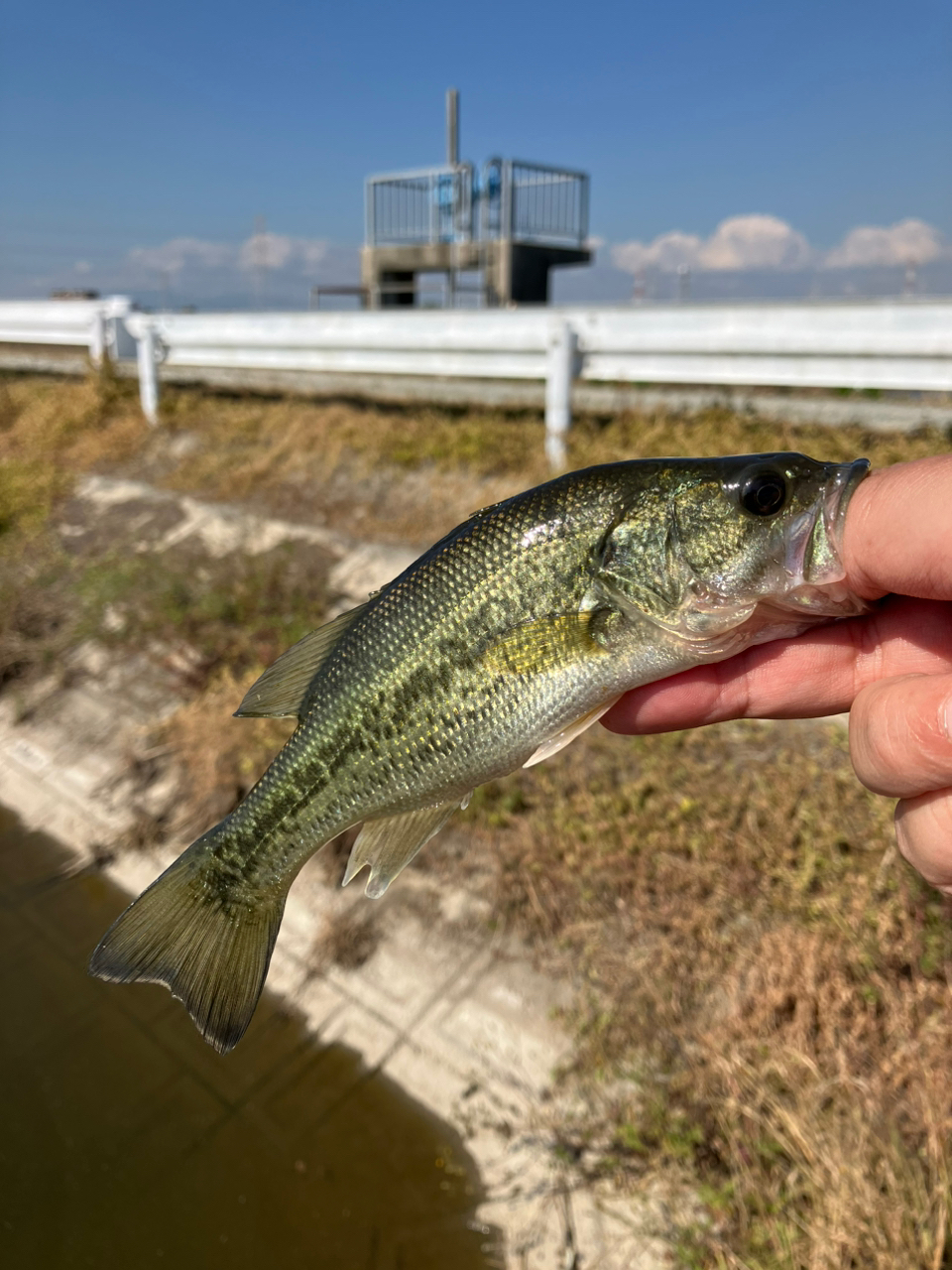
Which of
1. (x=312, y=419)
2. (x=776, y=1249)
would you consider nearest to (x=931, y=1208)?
A: (x=776, y=1249)

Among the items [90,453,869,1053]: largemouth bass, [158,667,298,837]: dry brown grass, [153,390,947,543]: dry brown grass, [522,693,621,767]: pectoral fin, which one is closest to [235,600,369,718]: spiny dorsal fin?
[90,453,869,1053]: largemouth bass

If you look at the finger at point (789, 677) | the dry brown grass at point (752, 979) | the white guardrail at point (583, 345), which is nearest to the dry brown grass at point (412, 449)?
the white guardrail at point (583, 345)

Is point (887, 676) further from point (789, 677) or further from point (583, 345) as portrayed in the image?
point (583, 345)

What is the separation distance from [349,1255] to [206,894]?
3.00 metres

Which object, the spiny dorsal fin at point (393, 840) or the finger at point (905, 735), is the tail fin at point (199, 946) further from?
the finger at point (905, 735)

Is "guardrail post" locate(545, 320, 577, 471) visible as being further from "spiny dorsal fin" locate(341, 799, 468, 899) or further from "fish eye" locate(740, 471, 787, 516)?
"spiny dorsal fin" locate(341, 799, 468, 899)

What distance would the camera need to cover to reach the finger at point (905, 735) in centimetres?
184

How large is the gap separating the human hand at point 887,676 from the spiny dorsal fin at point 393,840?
690 mm

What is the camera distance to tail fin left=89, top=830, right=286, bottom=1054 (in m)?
1.92

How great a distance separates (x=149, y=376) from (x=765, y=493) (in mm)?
10084

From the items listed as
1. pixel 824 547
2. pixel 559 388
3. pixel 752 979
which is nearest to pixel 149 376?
pixel 559 388

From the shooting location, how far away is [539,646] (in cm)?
201

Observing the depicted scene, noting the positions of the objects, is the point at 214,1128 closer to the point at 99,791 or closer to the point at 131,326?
the point at 99,791

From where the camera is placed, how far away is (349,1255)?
3.98 m
